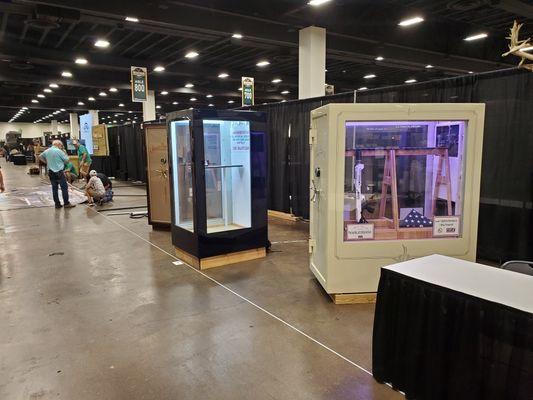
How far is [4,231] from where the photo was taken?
23.4 feet

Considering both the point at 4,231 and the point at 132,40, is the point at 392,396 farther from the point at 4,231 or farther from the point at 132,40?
the point at 132,40

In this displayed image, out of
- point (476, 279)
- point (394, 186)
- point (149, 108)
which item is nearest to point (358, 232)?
point (394, 186)

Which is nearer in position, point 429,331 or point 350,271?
point 429,331

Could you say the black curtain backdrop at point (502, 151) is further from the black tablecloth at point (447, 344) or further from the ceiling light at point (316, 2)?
the black tablecloth at point (447, 344)

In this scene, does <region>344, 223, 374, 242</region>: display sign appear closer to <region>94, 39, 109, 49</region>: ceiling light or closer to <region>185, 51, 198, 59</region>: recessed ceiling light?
<region>94, 39, 109, 49</region>: ceiling light

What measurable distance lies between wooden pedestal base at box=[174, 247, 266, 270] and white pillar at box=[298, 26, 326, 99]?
4644mm

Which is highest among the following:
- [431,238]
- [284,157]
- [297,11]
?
[297,11]

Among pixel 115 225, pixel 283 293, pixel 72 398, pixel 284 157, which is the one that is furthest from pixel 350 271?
pixel 115 225

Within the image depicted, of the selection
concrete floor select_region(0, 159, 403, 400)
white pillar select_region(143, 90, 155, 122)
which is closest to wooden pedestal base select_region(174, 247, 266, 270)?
concrete floor select_region(0, 159, 403, 400)

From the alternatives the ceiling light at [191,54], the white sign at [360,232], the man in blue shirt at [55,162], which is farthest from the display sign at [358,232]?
the ceiling light at [191,54]

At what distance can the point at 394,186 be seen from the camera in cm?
375

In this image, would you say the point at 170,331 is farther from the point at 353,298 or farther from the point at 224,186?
the point at 224,186

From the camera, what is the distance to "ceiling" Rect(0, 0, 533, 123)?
7.23m

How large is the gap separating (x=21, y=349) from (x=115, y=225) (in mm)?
4729
